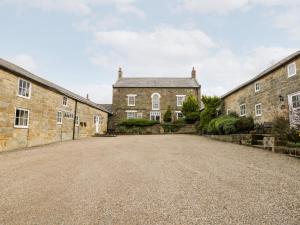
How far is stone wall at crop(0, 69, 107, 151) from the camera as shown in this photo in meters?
10.1

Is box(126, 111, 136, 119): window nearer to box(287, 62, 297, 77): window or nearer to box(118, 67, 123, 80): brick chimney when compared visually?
box(118, 67, 123, 80): brick chimney

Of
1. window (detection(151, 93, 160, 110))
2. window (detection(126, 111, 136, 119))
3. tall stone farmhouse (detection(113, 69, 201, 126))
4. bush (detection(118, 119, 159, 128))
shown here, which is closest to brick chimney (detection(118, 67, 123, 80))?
tall stone farmhouse (detection(113, 69, 201, 126))

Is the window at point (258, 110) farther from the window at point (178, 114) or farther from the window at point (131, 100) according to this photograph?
the window at point (131, 100)

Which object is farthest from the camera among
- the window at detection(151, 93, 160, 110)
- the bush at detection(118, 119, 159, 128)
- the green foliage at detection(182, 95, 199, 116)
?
the window at detection(151, 93, 160, 110)

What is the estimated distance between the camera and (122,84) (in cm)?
3166

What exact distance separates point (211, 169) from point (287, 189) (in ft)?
6.73

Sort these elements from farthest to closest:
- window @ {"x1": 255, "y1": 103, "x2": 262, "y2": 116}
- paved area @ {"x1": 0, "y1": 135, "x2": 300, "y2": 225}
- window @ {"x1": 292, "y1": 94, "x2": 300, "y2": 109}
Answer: window @ {"x1": 255, "y1": 103, "x2": 262, "y2": 116} → window @ {"x1": 292, "y1": 94, "x2": 300, "y2": 109} → paved area @ {"x1": 0, "y1": 135, "x2": 300, "y2": 225}

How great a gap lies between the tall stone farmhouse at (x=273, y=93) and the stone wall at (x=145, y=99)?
12612 mm

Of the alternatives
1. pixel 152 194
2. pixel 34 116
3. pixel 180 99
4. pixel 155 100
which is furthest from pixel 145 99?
pixel 152 194

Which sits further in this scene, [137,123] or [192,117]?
[137,123]

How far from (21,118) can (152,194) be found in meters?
11.1

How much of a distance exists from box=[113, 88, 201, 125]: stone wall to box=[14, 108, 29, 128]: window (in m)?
18.4

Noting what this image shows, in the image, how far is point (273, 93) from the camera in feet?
43.1

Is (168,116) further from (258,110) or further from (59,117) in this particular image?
(59,117)
